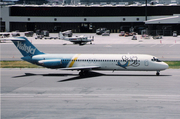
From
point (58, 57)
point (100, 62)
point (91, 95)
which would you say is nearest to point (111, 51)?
point (100, 62)

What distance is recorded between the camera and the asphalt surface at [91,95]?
2480 cm

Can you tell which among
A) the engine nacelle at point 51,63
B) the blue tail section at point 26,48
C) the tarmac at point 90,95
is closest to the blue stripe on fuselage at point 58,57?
the engine nacelle at point 51,63

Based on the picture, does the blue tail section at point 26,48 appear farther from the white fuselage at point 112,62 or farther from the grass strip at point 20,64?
the grass strip at point 20,64

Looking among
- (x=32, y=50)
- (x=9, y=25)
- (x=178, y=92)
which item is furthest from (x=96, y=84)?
(x=9, y=25)

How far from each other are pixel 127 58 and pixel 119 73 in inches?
143

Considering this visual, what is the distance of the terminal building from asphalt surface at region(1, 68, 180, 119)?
10096 cm

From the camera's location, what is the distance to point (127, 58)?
42.8m

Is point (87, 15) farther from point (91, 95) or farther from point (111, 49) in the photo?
point (91, 95)

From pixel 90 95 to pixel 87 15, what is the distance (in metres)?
118

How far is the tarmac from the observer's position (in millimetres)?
24797

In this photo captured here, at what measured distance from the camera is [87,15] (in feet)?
481

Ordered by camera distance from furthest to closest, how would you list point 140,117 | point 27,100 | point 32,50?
point 32,50
point 27,100
point 140,117

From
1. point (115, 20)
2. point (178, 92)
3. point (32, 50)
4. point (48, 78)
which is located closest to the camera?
point (178, 92)

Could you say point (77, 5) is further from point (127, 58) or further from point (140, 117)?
point (140, 117)
